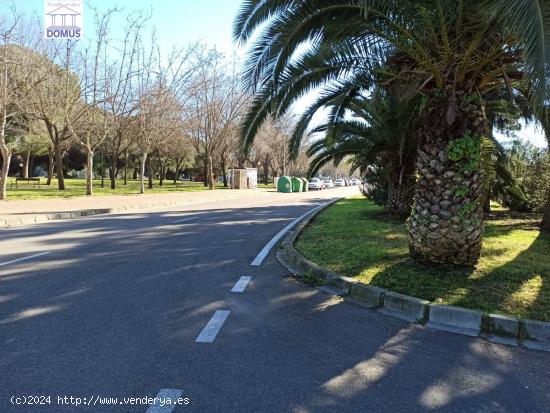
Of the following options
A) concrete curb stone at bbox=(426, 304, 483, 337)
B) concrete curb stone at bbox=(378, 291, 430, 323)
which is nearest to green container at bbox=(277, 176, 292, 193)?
concrete curb stone at bbox=(378, 291, 430, 323)

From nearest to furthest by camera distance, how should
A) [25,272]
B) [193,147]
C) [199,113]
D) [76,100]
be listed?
[25,272]
[76,100]
[199,113]
[193,147]

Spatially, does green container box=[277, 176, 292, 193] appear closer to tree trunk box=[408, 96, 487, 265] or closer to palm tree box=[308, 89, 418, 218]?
palm tree box=[308, 89, 418, 218]

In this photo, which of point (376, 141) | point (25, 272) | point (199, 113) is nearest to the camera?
point (25, 272)

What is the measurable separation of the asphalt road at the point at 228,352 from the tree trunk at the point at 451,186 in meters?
1.93

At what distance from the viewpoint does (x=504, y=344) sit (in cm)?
451

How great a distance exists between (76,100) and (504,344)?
88.5 feet

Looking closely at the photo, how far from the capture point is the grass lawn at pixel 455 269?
5.51 m

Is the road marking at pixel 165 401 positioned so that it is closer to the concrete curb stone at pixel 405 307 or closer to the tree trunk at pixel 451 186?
the concrete curb stone at pixel 405 307

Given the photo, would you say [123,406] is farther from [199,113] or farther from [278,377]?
[199,113]

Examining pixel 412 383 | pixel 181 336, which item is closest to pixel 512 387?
pixel 412 383

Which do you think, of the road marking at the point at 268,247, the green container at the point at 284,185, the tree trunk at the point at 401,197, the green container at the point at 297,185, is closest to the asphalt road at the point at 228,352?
the road marking at the point at 268,247

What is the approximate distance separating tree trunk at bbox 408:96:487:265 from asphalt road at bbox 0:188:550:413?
1.93 metres

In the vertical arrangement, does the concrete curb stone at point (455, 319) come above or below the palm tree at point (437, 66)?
below

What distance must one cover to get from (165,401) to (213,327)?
149 centimetres
